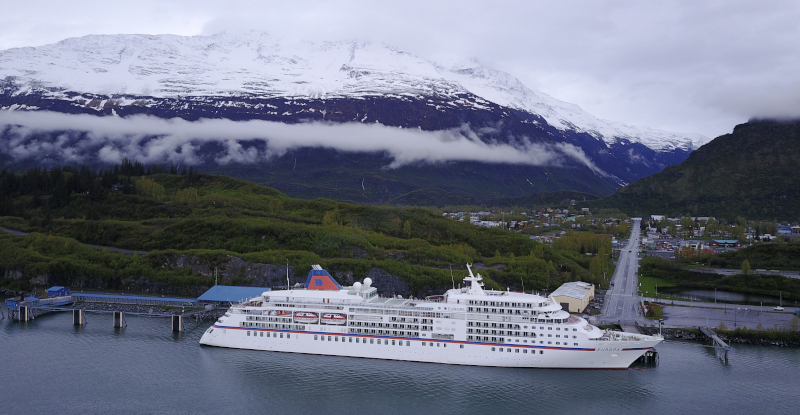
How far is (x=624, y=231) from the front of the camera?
154 metres

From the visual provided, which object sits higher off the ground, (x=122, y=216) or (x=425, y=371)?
(x=122, y=216)

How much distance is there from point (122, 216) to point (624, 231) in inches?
4519

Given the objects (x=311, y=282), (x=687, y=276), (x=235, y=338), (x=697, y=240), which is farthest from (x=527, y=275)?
(x=697, y=240)

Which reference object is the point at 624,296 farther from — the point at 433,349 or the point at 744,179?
the point at 744,179

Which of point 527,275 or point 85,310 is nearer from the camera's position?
point 85,310

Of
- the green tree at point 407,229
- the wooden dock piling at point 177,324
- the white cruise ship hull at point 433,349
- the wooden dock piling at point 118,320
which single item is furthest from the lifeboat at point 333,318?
the green tree at point 407,229

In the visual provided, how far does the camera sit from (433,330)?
49.1 meters

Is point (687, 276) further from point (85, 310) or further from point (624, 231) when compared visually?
point (85, 310)

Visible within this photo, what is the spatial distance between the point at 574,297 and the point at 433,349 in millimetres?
23509

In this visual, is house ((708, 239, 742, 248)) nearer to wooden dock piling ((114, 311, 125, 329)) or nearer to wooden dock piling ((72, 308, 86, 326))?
wooden dock piling ((114, 311, 125, 329))

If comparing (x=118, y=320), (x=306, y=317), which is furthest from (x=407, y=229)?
(x=306, y=317)

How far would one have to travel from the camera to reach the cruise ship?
47.2 metres

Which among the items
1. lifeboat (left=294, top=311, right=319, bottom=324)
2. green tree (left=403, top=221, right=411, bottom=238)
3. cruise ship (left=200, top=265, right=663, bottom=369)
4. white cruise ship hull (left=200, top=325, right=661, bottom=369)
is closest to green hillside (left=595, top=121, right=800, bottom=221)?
green tree (left=403, top=221, right=411, bottom=238)

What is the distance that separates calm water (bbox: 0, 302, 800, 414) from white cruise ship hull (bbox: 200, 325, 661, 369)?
2.29 ft
